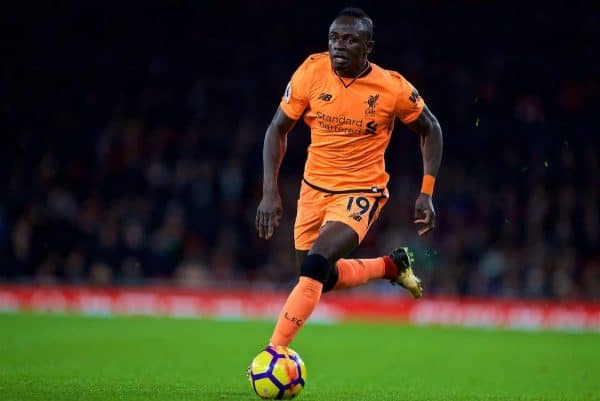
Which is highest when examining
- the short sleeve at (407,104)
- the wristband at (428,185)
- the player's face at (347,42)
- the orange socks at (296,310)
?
the player's face at (347,42)

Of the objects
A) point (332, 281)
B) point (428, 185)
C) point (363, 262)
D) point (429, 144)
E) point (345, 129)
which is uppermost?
point (345, 129)

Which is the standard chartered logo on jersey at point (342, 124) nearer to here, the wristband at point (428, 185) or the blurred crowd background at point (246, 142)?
the wristband at point (428, 185)

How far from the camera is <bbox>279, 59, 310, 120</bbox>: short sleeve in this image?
24.7ft

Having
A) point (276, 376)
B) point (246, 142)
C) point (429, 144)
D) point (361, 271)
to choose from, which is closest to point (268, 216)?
→ point (276, 376)

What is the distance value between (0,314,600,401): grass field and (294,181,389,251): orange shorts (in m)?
1.17

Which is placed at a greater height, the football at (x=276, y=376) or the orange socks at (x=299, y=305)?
the orange socks at (x=299, y=305)

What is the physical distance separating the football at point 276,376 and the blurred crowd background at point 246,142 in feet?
39.6

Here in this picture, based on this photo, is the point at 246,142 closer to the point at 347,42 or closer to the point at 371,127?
the point at 371,127

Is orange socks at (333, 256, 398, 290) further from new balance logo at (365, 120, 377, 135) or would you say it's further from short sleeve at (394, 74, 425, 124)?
short sleeve at (394, 74, 425, 124)

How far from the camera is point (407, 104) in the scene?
24.9ft

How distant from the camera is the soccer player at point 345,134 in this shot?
7.31 meters

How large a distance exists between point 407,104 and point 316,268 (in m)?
1.51

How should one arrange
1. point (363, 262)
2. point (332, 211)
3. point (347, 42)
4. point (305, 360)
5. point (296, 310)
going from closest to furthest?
point (296, 310), point (347, 42), point (332, 211), point (363, 262), point (305, 360)

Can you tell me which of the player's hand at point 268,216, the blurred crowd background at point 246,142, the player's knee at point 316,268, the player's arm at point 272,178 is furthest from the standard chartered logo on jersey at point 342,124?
the blurred crowd background at point 246,142
